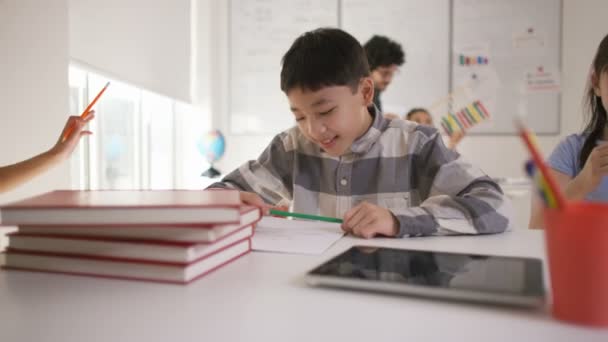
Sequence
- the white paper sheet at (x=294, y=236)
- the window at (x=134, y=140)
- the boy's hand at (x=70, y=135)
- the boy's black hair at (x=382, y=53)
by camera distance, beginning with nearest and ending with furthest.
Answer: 1. the white paper sheet at (x=294, y=236)
2. the boy's hand at (x=70, y=135)
3. the window at (x=134, y=140)
4. the boy's black hair at (x=382, y=53)

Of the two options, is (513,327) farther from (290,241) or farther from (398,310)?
(290,241)

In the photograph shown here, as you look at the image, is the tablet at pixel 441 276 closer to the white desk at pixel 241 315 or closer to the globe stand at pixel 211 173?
the white desk at pixel 241 315

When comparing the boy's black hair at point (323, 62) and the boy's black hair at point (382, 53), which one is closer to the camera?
the boy's black hair at point (323, 62)

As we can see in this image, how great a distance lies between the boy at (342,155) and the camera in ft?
3.35

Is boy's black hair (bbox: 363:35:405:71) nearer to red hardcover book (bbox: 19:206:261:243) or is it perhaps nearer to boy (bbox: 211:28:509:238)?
boy (bbox: 211:28:509:238)

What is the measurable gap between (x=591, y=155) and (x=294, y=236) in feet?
2.30

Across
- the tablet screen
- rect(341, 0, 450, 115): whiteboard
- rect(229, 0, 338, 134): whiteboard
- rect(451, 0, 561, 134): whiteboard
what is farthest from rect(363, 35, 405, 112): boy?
the tablet screen

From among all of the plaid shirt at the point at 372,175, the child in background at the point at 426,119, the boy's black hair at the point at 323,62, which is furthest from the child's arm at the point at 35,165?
the child in background at the point at 426,119

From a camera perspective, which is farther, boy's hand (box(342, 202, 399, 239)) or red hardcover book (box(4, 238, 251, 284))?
boy's hand (box(342, 202, 399, 239))

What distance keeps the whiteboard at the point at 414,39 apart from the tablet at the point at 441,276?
2.87 metres

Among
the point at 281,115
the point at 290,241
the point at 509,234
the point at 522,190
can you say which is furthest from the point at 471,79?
the point at 290,241

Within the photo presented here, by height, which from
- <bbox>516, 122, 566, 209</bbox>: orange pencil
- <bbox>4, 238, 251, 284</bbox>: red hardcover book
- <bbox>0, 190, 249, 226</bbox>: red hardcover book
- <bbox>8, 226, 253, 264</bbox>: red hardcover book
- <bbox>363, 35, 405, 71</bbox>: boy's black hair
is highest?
<bbox>363, 35, 405, 71</bbox>: boy's black hair

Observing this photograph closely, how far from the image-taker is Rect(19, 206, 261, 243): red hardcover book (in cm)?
51

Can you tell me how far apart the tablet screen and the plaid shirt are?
0.30 metres
